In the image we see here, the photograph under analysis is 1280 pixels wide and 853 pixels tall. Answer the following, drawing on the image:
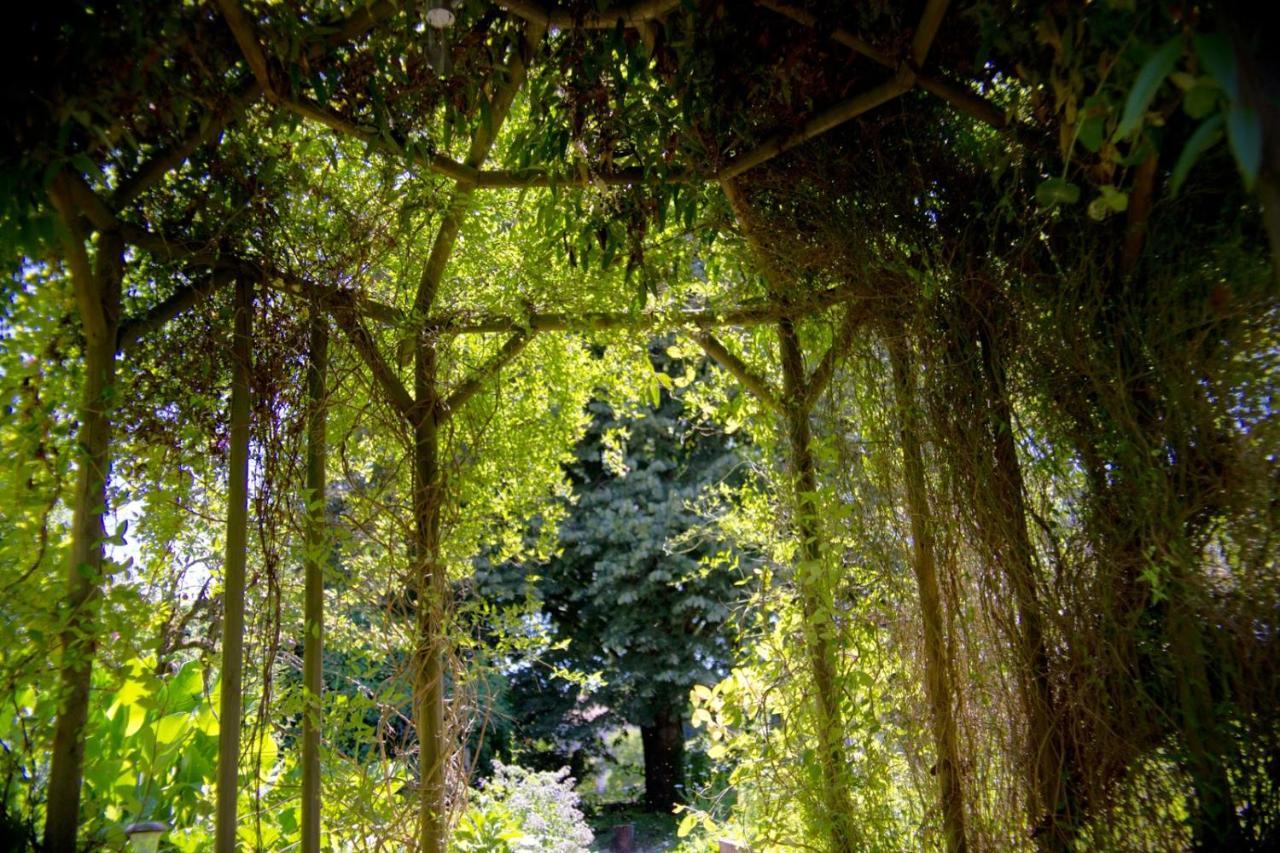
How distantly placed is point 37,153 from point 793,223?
1854 millimetres

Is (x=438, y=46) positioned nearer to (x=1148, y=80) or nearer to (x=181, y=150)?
(x=181, y=150)

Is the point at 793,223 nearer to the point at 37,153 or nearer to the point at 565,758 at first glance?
the point at 37,153

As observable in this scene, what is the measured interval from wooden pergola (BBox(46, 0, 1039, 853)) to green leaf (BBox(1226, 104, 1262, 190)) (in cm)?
133

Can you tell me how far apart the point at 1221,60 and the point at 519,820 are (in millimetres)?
4218

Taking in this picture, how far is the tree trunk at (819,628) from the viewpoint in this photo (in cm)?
266

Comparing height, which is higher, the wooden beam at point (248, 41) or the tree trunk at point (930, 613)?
the wooden beam at point (248, 41)

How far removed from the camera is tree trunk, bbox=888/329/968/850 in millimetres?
2396

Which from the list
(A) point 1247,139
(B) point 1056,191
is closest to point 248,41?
(B) point 1056,191

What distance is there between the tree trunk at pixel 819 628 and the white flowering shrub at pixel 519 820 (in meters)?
1.43

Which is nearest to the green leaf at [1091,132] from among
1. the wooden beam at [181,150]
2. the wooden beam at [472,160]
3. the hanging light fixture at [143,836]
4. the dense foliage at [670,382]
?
the dense foliage at [670,382]

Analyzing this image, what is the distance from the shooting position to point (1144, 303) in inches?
80.0

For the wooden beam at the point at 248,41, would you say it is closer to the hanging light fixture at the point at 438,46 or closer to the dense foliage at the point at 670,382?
the dense foliage at the point at 670,382

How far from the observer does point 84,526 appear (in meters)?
2.13

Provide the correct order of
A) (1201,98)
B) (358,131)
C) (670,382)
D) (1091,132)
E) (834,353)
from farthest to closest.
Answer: (670,382)
(834,353)
(358,131)
(1091,132)
(1201,98)
